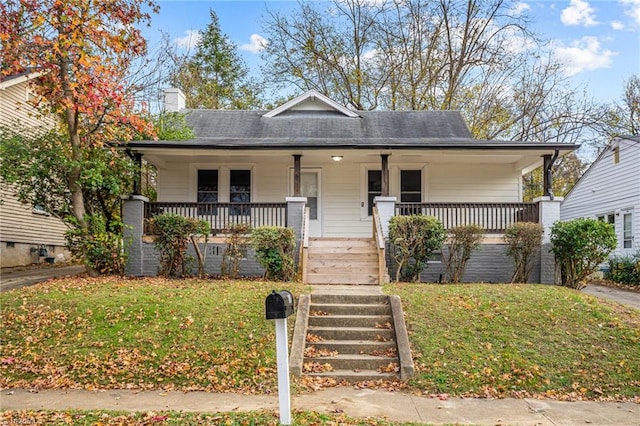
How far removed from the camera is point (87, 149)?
11.1m

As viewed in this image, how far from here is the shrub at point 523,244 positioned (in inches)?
435

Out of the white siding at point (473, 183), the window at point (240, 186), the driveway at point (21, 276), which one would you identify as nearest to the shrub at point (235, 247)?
the window at point (240, 186)

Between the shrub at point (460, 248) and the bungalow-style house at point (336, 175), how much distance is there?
1.28 feet

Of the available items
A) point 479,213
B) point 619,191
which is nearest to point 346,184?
point 479,213

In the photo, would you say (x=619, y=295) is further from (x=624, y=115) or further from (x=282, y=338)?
(x=624, y=115)

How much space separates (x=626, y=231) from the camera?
1762cm

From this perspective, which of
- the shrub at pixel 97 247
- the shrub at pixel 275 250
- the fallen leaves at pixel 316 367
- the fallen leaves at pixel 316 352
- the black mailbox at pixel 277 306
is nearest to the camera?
the black mailbox at pixel 277 306

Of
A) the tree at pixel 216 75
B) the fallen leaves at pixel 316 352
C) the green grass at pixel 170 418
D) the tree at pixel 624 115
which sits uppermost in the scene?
the tree at pixel 216 75

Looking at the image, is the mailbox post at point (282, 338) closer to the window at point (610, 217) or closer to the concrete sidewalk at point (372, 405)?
the concrete sidewalk at point (372, 405)

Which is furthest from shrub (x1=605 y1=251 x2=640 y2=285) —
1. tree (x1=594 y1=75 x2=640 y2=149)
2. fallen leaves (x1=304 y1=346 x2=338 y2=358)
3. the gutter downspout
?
fallen leaves (x1=304 y1=346 x2=338 y2=358)

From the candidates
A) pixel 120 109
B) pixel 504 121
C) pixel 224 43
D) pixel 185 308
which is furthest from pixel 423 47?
pixel 185 308

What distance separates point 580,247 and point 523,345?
16.1 ft

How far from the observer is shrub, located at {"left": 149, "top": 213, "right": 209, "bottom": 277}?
35.4 feet

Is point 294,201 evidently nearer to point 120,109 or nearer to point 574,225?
point 120,109
